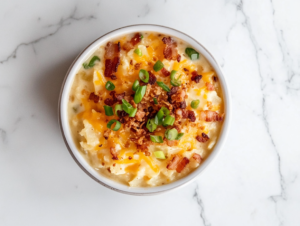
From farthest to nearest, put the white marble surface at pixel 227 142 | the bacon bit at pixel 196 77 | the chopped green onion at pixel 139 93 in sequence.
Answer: the white marble surface at pixel 227 142 → the bacon bit at pixel 196 77 → the chopped green onion at pixel 139 93

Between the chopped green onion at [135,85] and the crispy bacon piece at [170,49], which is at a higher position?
the crispy bacon piece at [170,49]

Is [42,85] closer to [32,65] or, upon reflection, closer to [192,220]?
[32,65]

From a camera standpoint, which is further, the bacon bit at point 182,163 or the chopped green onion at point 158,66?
the bacon bit at point 182,163

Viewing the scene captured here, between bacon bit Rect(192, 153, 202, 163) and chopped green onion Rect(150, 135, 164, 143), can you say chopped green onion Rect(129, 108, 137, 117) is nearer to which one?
chopped green onion Rect(150, 135, 164, 143)

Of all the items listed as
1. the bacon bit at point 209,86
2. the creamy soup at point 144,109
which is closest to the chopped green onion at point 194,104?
the creamy soup at point 144,109

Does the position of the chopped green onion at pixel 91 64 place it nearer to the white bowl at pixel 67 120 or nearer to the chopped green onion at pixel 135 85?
the white bowl at pixel 67 120

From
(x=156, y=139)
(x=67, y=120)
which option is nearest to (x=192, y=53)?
(x=156, y=139)

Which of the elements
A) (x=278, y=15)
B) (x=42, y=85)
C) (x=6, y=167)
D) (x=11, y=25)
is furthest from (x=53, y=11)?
(x=278, y=15)
